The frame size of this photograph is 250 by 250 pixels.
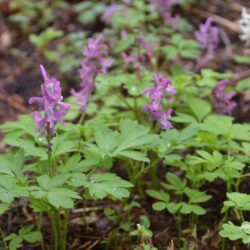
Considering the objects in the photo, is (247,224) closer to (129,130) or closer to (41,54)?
(129,130)

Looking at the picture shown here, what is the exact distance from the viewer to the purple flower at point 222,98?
3098 millimetres

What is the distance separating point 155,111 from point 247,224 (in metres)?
0.84

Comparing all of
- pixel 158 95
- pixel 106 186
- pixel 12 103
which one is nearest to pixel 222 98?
pixel 158 95

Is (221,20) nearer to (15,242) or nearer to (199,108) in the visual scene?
(199,108)

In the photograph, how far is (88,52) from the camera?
2701 millimetres

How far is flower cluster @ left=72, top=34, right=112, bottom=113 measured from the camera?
2701 millimetres

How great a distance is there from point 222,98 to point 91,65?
97cm

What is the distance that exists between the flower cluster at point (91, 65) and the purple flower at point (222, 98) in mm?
825

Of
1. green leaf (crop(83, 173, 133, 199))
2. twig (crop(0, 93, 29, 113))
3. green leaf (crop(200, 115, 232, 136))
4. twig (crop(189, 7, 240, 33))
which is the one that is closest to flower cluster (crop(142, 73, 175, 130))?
green leaf (crop(200, 115, 232, 136))

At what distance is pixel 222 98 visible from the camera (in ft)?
10.3

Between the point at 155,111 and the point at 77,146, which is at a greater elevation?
the point at 155,111


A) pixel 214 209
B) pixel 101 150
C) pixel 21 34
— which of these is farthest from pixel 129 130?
pixel 21 34

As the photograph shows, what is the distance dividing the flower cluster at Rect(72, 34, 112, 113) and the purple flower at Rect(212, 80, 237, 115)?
825 mm

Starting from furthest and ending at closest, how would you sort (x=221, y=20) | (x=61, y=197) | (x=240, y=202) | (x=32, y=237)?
(x=221, y=20) → (x=32, y=237) → (x=240, y=202) → (x=61, y=197)
